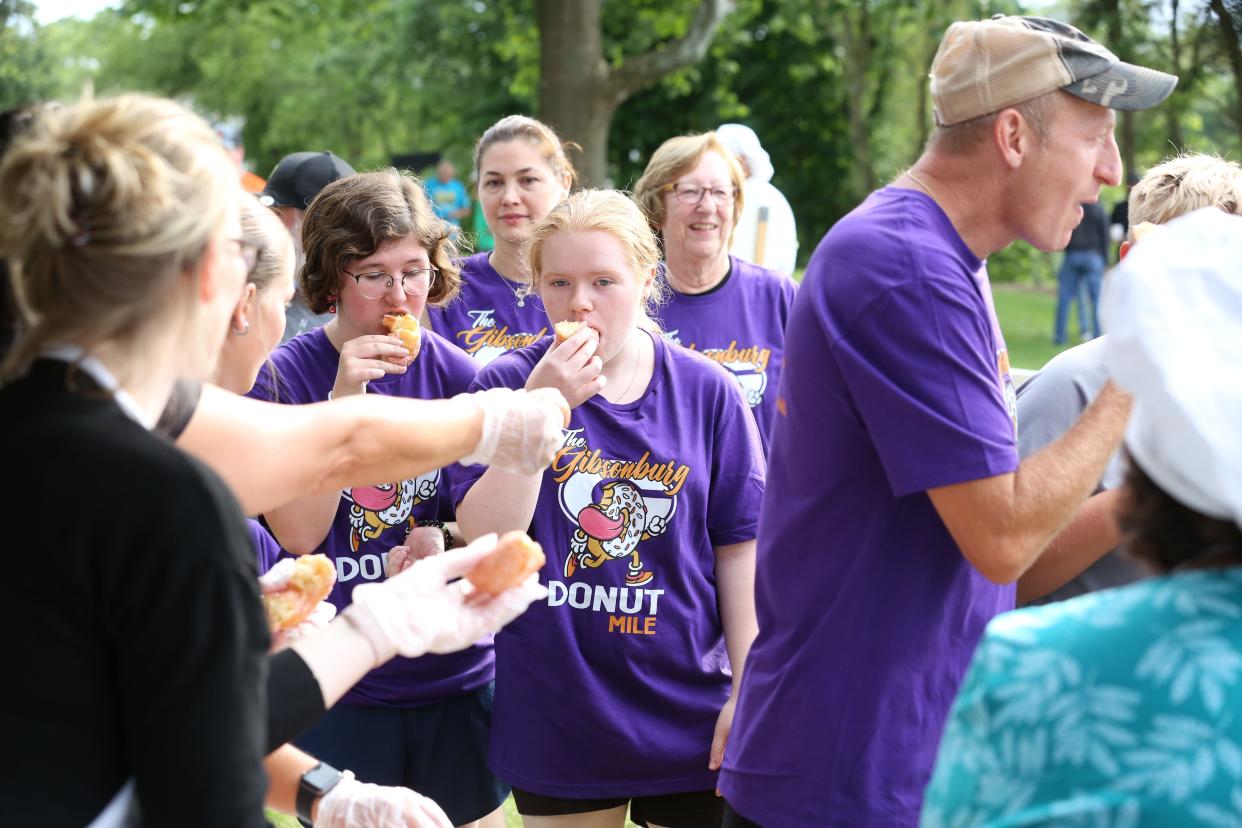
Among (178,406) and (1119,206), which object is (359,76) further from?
(178,406)

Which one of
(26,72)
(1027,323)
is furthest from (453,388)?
(26,72)

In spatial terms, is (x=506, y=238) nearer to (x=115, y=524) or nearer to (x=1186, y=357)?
(x=115, y=524)

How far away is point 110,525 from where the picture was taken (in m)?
1.49

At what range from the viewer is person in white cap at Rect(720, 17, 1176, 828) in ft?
7.02

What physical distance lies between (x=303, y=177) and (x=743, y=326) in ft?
6.28

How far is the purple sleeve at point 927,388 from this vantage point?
2.12 metres

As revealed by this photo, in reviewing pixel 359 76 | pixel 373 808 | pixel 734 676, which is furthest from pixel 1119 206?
pixel 359 76

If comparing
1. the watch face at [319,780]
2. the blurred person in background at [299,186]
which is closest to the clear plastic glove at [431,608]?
the watch face at [319,780]

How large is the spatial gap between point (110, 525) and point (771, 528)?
127 cm

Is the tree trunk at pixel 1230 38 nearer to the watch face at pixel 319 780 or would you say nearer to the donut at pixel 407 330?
the donut at pixel 407 330

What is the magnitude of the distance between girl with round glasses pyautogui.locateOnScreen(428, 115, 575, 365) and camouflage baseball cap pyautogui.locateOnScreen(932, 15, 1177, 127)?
2.24m

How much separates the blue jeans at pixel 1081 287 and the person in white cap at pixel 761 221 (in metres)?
9.82

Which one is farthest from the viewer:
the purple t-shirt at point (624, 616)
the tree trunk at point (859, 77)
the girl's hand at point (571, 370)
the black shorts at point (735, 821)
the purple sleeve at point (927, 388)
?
the tree trunk at point (859, 77)

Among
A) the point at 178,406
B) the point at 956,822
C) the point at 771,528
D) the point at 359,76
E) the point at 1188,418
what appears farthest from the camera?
the point at 359,76
